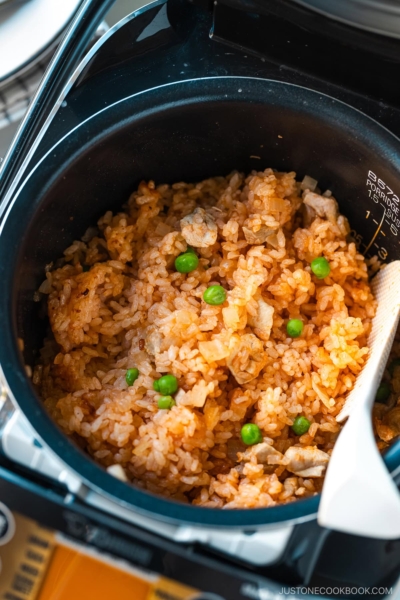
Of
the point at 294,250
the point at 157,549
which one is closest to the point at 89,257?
the point at 294,250

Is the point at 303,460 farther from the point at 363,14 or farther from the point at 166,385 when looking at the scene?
the point at 363,14

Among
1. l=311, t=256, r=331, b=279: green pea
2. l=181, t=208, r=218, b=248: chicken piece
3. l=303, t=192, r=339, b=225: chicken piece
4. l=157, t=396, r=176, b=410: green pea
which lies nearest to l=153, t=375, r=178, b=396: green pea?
l=157, t=396, r=176, b=410: green pea

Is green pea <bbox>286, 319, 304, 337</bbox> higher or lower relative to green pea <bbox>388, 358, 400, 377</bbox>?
higher

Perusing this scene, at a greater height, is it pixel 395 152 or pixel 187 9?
pixel 187 9

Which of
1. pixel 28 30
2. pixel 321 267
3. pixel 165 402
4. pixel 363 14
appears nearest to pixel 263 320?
pixel 321 267

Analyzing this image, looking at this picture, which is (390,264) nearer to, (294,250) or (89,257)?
(294,250)

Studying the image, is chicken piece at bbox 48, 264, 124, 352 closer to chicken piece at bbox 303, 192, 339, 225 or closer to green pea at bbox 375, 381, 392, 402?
chicken piece at bbox 303, 192, 339, 225
